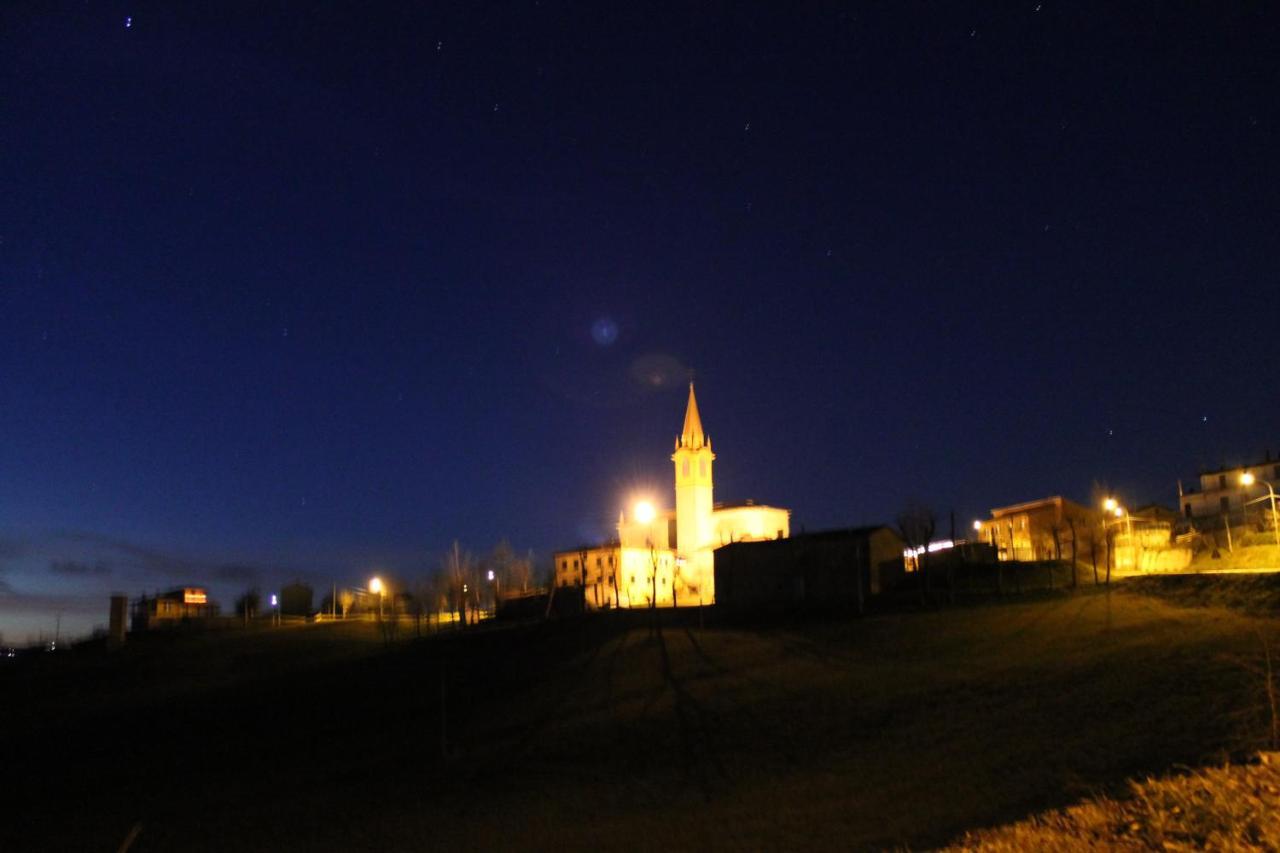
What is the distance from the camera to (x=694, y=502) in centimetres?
11994

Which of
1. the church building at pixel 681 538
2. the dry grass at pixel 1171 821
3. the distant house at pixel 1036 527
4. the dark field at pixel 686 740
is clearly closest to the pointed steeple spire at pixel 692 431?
the church building at pixel 681 538

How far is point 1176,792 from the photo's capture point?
12328 millimetres

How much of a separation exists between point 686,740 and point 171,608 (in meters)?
94.0

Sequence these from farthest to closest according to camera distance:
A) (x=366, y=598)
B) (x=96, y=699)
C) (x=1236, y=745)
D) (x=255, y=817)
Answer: (x=366, y=598)
(x=96, y=699)
(x=255, y=817)
(x=1236, y=745)

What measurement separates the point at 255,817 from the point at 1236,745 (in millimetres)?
26871

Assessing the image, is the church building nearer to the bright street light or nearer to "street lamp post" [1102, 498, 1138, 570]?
the bright street light

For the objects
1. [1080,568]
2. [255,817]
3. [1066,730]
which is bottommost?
[255,817]

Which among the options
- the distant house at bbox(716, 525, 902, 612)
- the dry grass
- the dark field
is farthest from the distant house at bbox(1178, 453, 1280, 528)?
the dry grass

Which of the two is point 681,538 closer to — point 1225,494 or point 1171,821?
point 1225,494

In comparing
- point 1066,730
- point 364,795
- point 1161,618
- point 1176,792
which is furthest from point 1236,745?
point 364,795

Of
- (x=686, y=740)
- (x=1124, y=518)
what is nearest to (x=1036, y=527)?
(x=1124, y=518)

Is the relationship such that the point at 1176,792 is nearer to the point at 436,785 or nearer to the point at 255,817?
the point at 436,785

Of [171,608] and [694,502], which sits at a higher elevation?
[694,502]

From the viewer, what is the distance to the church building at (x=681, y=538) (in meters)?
105
